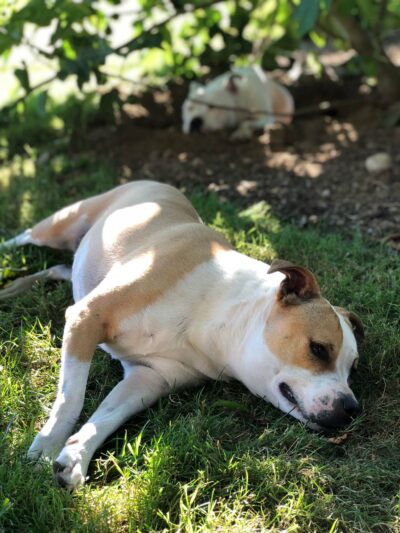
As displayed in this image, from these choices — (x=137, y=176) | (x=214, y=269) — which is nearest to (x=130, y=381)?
(x=214, y=269)

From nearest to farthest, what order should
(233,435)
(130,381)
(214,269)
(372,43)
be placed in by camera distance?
1. (233,435)
2. (130,381)
3. (214,269)
4. (372,43)

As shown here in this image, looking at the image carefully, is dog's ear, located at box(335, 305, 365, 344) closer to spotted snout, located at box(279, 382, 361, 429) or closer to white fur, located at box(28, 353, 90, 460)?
spotted snout, located at box(279, 382, 361, 429)

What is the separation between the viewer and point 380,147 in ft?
19.7

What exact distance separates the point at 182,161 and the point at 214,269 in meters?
2.84

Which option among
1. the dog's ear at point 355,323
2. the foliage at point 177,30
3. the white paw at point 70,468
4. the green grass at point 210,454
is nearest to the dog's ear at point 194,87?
the foliage at point 177,30

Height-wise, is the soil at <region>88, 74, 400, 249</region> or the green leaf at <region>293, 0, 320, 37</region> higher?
the green leaf at <region>293, 0, 320, 37</region>

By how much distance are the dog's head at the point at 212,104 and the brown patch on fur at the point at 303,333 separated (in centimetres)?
397

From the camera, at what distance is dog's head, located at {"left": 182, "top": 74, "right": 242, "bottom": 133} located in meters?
6.71

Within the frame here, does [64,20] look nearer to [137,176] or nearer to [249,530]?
[137,176]

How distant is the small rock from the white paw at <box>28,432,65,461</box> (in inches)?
144

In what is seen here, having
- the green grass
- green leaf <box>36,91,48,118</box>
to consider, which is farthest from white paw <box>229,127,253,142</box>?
the green grass

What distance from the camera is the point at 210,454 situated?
8.86 feet

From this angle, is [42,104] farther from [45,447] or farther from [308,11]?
[45,447]

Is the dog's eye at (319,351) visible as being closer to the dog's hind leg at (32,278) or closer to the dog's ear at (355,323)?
the dog's ear at (355,323)
